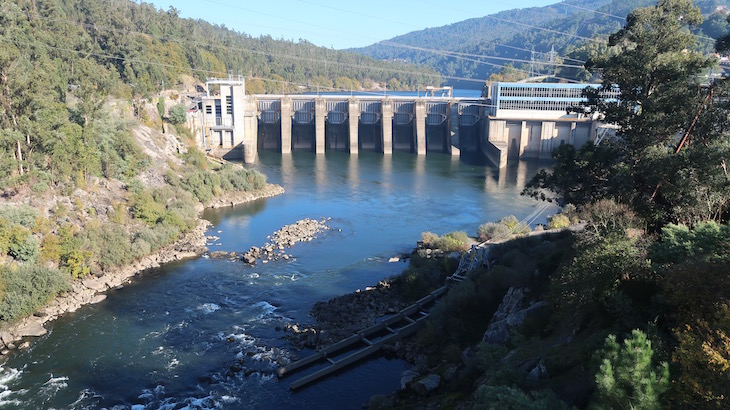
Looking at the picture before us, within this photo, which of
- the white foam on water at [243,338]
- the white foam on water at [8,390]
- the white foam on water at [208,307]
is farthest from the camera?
the white foam on water at [208,307]

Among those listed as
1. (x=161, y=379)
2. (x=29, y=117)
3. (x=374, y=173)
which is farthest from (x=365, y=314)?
(x=374, y=173)

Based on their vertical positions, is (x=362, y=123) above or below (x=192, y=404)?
above

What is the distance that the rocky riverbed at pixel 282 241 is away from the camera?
81.3ft

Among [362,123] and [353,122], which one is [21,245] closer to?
[353,122]

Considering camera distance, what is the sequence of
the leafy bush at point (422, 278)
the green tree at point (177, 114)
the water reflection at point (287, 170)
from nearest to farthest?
1. the leafy bush at point (422, 278)
2. the water reflection at point (287, 170)
3. the green tree at point (177, 114)

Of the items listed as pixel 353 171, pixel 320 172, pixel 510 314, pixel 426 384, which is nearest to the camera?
pixel 426 384

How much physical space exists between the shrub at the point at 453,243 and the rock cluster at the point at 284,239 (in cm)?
690

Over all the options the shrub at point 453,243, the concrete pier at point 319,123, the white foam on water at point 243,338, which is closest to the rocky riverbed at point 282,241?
the white foam on water at point 243,338

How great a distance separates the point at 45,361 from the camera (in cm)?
1585

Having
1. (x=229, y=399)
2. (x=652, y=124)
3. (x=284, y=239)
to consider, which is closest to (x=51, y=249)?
(x=284, y=239)

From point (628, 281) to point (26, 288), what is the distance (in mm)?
18330

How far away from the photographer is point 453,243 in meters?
24.7

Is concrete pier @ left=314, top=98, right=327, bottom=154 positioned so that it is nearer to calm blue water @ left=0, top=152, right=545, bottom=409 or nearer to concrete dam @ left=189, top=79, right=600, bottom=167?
concrete dam @ left=189, top=79, right=600, bottom=167

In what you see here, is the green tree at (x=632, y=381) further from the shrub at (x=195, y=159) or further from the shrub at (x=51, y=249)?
the shrub at (x=195, y=159)
